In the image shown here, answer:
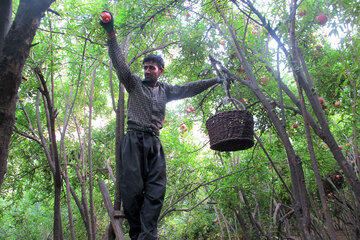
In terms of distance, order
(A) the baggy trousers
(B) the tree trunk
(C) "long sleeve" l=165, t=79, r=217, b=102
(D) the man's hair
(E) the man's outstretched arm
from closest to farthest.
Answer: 1. (B) the tree trunk
2. (A) the baggy trousers
3. (E) the man's outstretched arm
4. (D) the man's hair
5. (C) "long sleeve" l=165, t=79, r=217, b=102

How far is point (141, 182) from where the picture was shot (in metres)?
2.02

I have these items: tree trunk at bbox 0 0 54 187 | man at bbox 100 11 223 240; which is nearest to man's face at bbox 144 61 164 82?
man at bbox 100 11 223 240

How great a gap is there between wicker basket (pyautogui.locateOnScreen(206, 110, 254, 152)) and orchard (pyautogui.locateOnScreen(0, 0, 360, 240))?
0.14 feet

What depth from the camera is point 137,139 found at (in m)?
2.11

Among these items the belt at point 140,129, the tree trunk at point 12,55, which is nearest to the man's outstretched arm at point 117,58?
the belt at point 140,129

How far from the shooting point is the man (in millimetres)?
1987

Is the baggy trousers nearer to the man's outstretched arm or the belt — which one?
the belt

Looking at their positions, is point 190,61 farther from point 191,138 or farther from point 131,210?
point 191,138

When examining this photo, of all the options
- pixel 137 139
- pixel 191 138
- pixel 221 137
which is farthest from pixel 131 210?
pixel 191 138

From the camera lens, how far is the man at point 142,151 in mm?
1987

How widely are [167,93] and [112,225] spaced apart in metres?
1.19

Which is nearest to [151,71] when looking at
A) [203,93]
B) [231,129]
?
[231,129]

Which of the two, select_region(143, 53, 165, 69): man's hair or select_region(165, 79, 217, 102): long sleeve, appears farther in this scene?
select_region(165, 79, 217, 102): long sleeve

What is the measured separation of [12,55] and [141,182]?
114 cm
